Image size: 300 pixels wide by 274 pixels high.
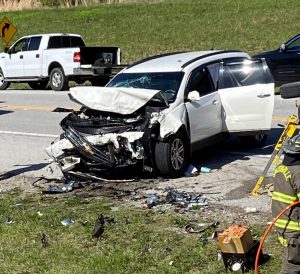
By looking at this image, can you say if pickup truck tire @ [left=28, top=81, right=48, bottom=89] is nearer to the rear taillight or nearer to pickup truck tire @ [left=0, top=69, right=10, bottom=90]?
pickup truck tire @ [left=0, top=69, right=10, bottom=90]

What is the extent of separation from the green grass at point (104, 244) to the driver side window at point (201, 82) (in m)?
2.71

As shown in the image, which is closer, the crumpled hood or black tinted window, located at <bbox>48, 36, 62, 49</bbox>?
the crumpled hood

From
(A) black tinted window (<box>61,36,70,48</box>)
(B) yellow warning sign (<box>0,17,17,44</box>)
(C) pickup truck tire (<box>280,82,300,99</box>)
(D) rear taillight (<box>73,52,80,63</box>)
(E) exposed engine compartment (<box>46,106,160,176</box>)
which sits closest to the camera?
(C) pickup truck tire (<box>280,82,300,99</box>)

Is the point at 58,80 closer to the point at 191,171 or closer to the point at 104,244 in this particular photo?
the point at 191,171

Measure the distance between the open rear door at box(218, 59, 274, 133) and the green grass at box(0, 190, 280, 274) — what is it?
3047mm

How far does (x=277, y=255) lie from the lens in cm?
549

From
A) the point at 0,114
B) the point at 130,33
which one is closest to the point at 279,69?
the point at 0,114

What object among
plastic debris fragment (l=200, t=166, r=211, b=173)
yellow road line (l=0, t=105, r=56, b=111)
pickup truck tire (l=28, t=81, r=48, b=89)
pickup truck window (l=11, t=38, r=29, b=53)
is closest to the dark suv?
yellow road line (l=0, t=105, r=56, b=111)

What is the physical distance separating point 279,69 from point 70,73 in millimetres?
7515

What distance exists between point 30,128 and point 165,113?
19.6 ft

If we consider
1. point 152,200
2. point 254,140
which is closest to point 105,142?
point 152,200

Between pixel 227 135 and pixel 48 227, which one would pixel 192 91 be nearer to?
pixel 227 135

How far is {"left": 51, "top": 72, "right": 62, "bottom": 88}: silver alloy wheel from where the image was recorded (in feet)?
73.6

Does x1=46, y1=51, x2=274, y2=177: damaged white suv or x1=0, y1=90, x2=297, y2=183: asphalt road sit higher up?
x1=46, y1=51, x2=274, y2=177: damaged white suv
